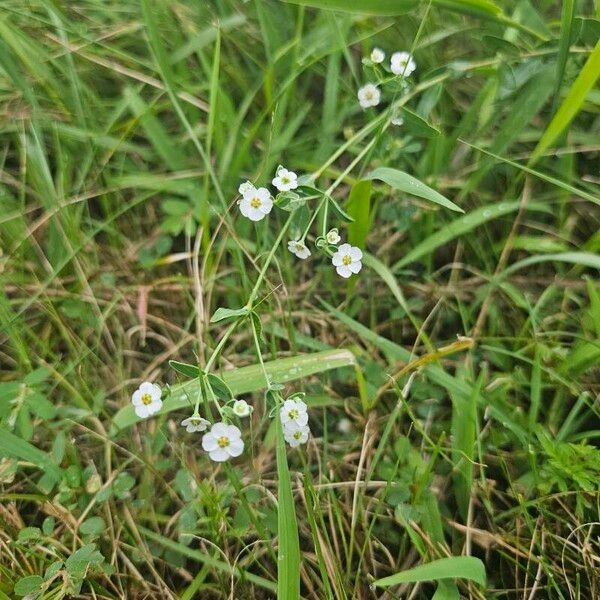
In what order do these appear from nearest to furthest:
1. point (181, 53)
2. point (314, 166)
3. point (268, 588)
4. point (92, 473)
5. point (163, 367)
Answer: point (268, 588)
point (92, 473)
point (163, 367)
point (314, 166)
point (181, 53)

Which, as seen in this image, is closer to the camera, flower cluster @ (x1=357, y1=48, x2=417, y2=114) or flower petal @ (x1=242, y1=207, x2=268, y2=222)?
flower petal @ (x1=242, y1=207, x2=268, y2=222)

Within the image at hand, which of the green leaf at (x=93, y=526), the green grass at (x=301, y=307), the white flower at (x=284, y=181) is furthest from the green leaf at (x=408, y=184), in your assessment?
the green leaf at (x=93, y=526)

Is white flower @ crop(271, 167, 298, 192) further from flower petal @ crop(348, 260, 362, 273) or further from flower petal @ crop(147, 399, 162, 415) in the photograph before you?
flower petal @ crop(147, 399, 162, 415)

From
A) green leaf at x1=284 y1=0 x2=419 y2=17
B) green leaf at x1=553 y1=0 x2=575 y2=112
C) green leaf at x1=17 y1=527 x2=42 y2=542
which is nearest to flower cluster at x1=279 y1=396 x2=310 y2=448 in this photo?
green leaf at x1=17 y1=527 x2=42 y2=542

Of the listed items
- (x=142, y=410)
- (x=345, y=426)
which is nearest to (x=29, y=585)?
(x=142, y=410)

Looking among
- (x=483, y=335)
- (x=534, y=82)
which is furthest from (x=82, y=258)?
(x=534, y=82)

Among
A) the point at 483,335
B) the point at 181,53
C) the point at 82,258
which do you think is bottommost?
the point at 483,335

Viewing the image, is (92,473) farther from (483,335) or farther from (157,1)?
(157,1)
